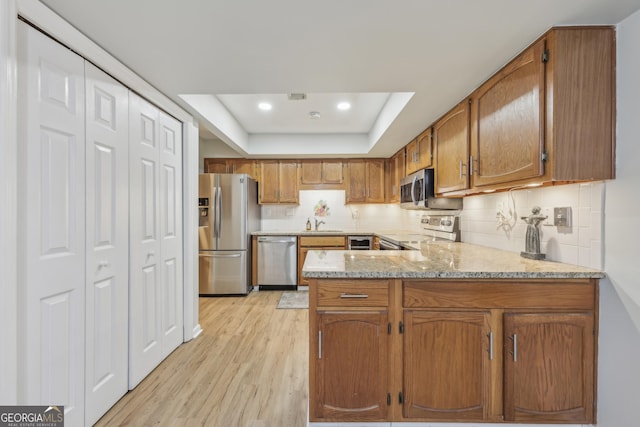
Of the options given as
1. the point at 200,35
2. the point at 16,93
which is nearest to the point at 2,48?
the point at 16,93

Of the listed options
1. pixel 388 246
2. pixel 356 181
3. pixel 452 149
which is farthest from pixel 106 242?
pixel 356 181

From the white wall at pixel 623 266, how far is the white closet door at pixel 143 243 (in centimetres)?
266

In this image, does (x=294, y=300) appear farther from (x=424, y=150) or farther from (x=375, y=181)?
(x=424, y=150)

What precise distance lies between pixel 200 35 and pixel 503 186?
6.32 feet

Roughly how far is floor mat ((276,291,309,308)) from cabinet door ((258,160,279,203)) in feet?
4.84

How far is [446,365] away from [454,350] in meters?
0.09

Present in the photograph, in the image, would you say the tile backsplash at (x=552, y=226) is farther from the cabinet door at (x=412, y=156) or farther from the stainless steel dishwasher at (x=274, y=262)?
the stainless steel dishwasher at (x=274, y=262)

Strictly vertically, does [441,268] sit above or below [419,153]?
below

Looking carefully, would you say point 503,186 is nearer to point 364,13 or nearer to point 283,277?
point 364,13

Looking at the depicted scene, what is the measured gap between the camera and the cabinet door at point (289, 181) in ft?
15.9

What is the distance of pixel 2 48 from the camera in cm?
115

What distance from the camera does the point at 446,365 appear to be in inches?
61.9

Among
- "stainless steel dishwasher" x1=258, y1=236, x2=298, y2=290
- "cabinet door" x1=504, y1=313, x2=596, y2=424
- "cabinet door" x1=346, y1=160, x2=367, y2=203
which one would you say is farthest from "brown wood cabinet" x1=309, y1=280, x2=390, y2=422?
"cabinet door" x1=346, y1=160, x2=367, y2=203

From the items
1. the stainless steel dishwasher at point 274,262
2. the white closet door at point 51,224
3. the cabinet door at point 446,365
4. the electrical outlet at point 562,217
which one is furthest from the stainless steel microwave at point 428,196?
the white closet door at point 51,224
